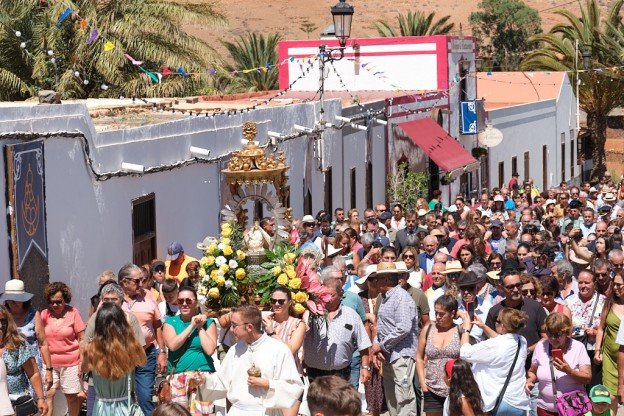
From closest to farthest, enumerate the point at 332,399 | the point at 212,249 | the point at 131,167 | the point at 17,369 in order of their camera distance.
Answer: the point at 332,399 → the point at 17,369 → the point at 212,249 → the point at 131,167

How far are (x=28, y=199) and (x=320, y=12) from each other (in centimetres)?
8175

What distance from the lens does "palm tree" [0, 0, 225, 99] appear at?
31484 mm

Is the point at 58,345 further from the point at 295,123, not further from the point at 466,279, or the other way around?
the point at 295,123

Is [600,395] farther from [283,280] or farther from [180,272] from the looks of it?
[180,272]

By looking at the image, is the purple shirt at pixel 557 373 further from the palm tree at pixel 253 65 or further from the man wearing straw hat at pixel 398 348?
the palm tree at pixel 253 65

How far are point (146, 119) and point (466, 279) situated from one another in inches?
312

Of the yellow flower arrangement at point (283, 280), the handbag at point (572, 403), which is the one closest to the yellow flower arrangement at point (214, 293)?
the yellow flower arrangement at point (283, 280)

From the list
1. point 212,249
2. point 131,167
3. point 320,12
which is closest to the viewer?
point 212,249

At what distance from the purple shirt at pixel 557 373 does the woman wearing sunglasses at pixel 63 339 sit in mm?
3781

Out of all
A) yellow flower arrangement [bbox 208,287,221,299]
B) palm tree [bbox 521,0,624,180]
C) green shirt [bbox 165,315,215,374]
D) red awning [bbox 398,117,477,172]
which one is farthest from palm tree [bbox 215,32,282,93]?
green shirt [bbox 165,315,215,374]

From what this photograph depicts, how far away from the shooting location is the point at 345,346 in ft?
34.7

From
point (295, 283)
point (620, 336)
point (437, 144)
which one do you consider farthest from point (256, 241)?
point (437, 144)

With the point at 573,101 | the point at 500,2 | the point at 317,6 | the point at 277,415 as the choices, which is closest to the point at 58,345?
the point at 277,415

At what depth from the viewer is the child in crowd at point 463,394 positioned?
7.89 metres
